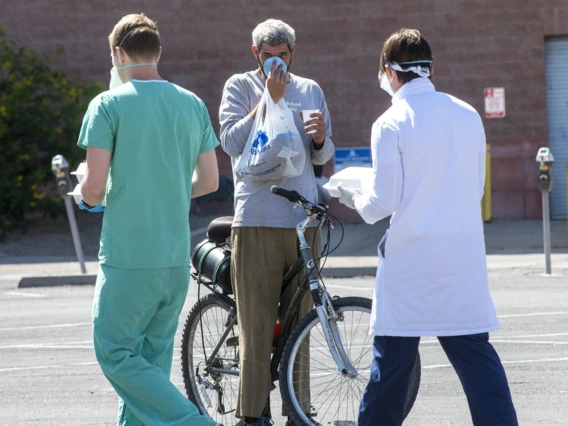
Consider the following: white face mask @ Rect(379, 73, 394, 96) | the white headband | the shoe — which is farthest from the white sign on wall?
the white headband

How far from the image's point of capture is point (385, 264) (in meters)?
4.22

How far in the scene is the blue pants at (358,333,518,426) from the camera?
4.16 m

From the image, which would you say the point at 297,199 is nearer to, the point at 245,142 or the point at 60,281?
the point at 245,142

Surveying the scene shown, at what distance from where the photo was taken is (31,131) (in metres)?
17.0

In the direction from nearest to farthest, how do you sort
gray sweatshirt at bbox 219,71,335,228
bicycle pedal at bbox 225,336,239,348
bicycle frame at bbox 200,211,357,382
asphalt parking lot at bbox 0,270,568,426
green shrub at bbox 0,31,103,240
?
bicycle frame at bbox 200,211,357,382
gray sweatshirt at bbox 219,71,335,228
bicycle pedal at bbox 225,336,239,348
asphalt parking lot at bbox 0,270,568,426
green shrub at bbox 0,31,103,240

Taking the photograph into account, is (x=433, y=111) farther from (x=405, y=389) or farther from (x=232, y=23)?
(x=232, y=23)

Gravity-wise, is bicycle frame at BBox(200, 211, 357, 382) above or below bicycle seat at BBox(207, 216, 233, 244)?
below

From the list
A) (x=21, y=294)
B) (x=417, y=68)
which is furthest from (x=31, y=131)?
(x=417, y=68)

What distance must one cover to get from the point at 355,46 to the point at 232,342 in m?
13.5

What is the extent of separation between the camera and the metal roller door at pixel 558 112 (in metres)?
18.0

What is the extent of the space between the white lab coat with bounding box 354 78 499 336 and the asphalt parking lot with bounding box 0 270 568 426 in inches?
64.9

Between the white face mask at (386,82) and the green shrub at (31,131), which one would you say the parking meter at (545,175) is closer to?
the green shrub at (31,131)

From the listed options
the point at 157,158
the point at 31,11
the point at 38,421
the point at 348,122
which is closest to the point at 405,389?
the point at 157,158

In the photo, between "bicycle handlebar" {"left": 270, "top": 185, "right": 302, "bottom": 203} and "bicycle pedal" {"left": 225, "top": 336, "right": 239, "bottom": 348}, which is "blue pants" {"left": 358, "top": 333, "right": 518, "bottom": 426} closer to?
"bicycle handlebar" {"left": 270, "top": 185, "right": 302, "bottom": 203}
